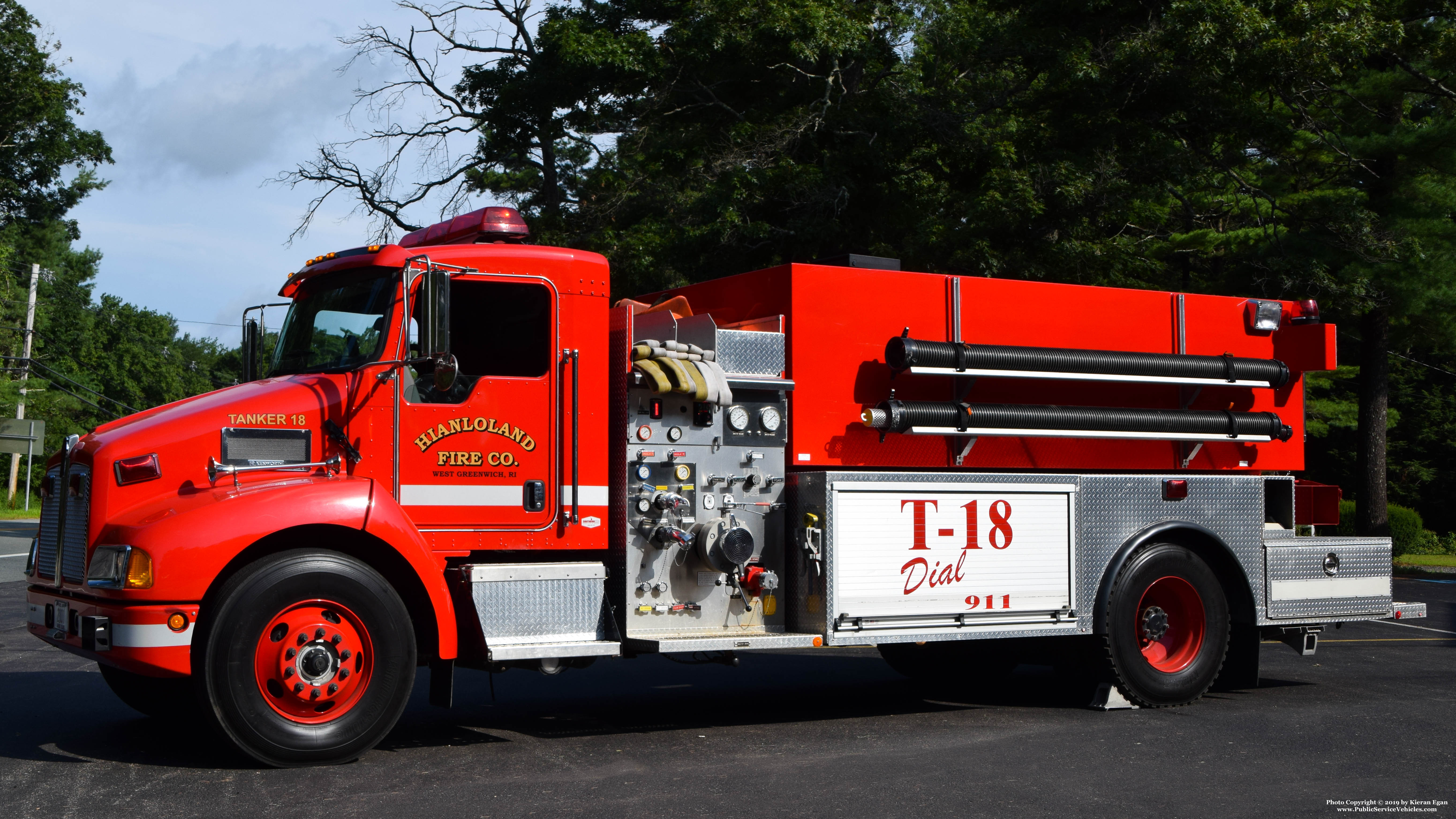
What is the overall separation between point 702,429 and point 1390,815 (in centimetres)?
425

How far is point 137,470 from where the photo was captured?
6.71m

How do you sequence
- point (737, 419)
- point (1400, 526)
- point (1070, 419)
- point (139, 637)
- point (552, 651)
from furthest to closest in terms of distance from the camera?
point (1400, 526), point (1070, 419), point (737, 419), point (552, 651), point (139, 637)

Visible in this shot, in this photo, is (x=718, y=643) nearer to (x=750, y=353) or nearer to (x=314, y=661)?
(x=750, y=353)

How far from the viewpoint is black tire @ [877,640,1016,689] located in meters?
10.4

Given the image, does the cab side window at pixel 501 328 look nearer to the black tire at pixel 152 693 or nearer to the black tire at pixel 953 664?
the black tire at pixel 152 693

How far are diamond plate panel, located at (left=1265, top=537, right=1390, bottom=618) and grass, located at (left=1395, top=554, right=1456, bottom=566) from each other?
55.0 ft

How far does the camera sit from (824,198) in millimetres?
21125

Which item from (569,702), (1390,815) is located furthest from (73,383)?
(1390,815)

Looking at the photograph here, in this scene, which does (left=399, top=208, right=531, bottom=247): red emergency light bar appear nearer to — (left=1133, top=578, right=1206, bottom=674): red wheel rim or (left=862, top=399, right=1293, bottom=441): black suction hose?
(left=862, top=399, right=1293, bottom=441): black suction hose

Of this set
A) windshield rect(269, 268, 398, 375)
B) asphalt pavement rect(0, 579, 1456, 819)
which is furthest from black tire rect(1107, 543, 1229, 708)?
windshield rect(269, 268, 398, 375)

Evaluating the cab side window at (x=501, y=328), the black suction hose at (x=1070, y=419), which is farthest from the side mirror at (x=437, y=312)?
the black suction hose at (x=1070, y=419)

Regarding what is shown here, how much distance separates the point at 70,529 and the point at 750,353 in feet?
13.3

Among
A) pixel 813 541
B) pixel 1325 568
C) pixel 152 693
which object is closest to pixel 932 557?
pixel 813 541

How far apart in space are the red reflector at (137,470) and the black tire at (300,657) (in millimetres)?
780
